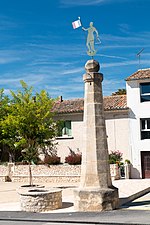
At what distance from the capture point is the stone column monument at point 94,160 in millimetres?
15781

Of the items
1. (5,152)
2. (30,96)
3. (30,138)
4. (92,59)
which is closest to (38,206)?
(92,59)

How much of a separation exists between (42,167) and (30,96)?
607 cm

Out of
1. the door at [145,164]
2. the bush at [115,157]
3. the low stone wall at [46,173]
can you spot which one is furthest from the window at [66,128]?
the door at [145,164]

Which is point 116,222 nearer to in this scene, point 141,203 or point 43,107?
point 141,203

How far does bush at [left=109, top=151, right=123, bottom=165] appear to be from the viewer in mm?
30031

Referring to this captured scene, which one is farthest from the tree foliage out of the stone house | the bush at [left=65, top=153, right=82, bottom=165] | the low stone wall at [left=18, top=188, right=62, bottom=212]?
the low stone wall at [left=18, top=188, right=62, bottom=212]

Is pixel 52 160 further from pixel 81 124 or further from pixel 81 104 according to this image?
pixel 81 104

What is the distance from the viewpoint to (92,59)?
1717cm

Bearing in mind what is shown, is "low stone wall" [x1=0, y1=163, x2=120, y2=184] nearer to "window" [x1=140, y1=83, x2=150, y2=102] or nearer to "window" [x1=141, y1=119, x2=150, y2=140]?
"window" [x1=141, y1=119, x2=150, y2=140]

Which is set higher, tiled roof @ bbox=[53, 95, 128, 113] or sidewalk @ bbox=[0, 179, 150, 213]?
tiled roof @ bbox=[53, 95, 128, 113]

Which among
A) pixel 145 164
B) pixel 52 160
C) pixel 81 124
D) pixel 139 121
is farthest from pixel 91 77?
pixel 81 124

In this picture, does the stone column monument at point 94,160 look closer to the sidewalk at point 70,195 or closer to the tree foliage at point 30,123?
the sidewalk at point 70,195

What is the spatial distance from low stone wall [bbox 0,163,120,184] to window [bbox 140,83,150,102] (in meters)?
5.76

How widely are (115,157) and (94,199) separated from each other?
589 inches
